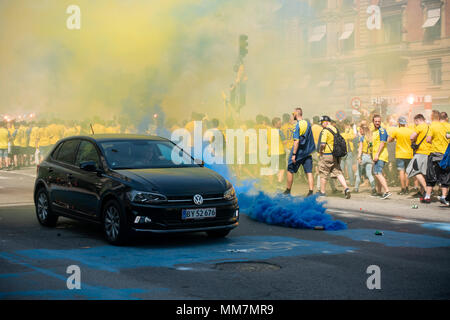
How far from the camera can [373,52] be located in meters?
43.3

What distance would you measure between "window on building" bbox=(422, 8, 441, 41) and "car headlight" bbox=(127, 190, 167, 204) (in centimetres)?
3661

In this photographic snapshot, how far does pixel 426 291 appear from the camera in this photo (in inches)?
232

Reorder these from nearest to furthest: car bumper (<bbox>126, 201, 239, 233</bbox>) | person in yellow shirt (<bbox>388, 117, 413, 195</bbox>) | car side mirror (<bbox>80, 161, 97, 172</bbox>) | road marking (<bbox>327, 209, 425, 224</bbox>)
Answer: car bumper (<bbox>126, 201, 239, 233</bbox>), car side mirror (<bbox>80, 161, 97, 172</bbox>), road marking (<bbox>327, 209, 425, 224</bbox>), person in yellow shirt (<bbox>388, 117, 413, 195</bbox>)

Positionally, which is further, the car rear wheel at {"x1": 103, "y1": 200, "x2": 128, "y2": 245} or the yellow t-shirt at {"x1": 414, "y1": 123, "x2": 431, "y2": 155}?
the yellow t-shirt at {"x1": 414, "y1": 123, "x2": 431, "y2": 155}

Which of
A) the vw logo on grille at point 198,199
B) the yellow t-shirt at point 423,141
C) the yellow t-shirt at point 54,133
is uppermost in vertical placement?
the yellow t-shirt at point 54,133

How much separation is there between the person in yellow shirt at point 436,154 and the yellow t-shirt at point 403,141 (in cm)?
111

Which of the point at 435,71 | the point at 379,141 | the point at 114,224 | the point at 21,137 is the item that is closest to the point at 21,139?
the point at 21,137

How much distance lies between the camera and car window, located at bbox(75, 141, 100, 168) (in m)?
9.03

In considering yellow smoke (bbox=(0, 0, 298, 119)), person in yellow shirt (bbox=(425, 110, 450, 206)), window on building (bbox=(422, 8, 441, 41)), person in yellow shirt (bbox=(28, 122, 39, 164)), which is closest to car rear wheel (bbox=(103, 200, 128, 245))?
person in yellow shirt (bbox=(425, 110, 450, 206))

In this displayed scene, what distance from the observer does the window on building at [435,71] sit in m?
40.1

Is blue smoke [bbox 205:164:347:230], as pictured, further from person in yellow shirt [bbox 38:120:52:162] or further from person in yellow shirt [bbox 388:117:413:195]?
person in yellow shirt [bbox 38:120:52:162]

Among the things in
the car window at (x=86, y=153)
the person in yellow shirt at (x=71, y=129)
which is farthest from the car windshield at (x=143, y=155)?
the person in yellow shirt at (x=71, y=129)

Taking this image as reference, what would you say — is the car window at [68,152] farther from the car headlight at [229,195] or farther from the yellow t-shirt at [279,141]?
the yellow t-shirt at [279,141]
